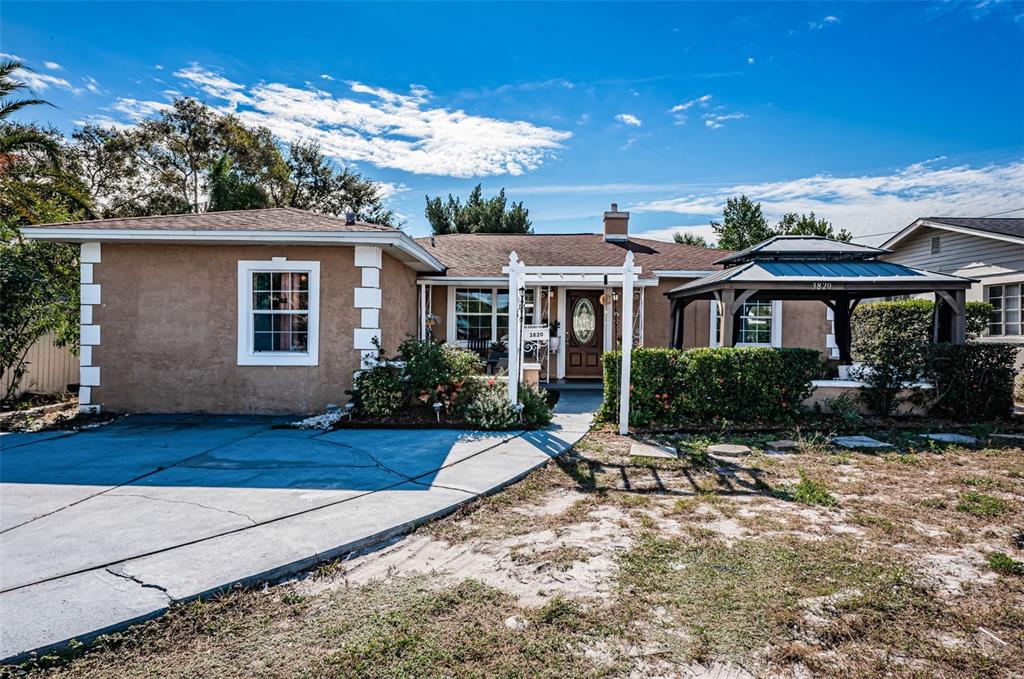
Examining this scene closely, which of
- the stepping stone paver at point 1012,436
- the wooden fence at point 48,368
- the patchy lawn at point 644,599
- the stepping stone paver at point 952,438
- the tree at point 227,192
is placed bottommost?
the patchy lawn at point 644,599

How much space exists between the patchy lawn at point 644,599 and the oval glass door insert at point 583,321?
9162 millimetres

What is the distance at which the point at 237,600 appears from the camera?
2.99 m

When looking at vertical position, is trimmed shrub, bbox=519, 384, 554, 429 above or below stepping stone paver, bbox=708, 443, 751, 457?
above

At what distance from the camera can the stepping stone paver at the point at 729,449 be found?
6.66m

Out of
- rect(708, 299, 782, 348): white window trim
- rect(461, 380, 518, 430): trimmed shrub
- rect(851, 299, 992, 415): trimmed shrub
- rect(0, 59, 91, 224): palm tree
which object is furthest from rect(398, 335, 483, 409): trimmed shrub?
rect(0, 59, 91, 224): palm tree

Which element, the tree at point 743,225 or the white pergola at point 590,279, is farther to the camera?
the tree at point 743,225

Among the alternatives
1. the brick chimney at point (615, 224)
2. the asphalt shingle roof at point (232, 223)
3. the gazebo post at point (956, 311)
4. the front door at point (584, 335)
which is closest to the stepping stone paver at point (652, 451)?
the asphalt shingle roof at point (232, 223)

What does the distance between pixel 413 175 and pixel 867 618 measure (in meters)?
30.0

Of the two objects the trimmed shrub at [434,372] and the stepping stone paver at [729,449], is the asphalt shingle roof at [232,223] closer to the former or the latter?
the trimmed shrub at [434,372]

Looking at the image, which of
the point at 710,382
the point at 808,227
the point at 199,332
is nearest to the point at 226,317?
the point at 199,332

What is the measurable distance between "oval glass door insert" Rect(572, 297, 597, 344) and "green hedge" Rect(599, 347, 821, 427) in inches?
225

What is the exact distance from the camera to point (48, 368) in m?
10.6

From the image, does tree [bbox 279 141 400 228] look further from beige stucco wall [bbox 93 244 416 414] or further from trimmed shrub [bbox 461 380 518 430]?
trimmed shrub [bbox 461 380 518 430]

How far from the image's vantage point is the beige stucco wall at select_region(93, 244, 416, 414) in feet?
29.4
